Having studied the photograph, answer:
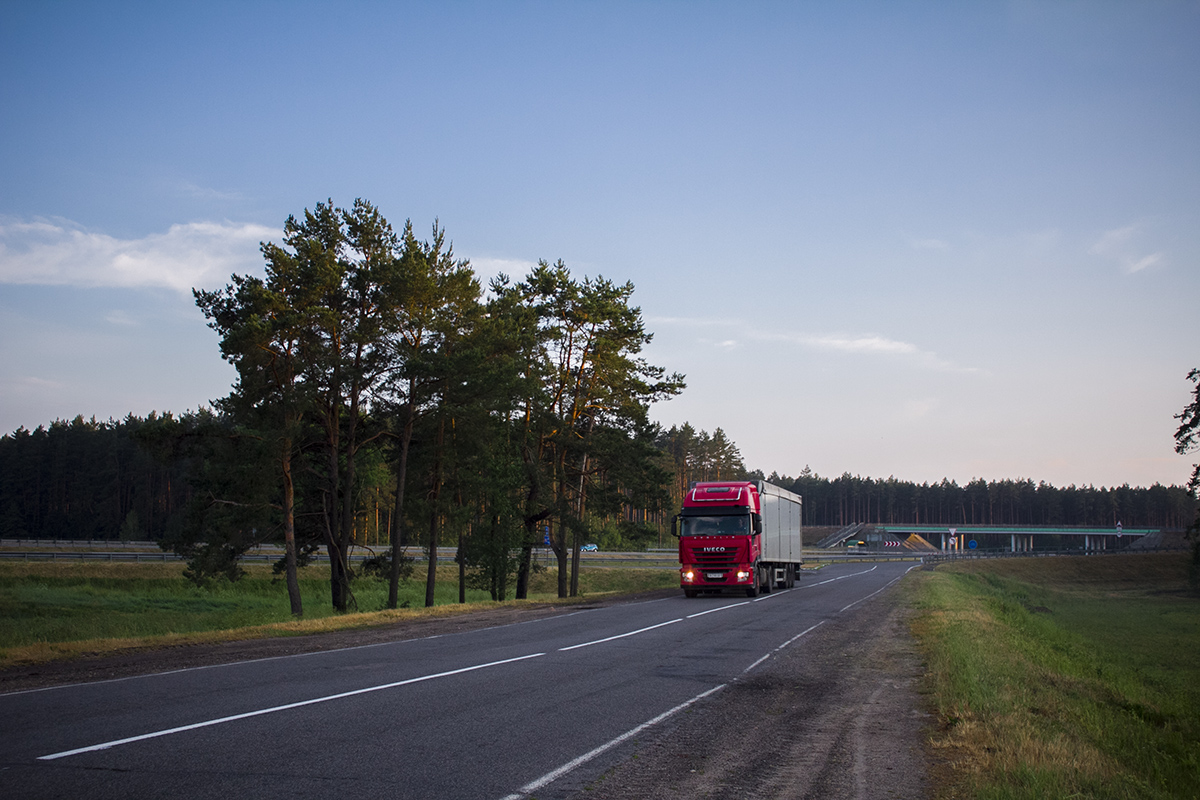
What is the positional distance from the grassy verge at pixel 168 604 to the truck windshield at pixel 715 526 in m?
5.48

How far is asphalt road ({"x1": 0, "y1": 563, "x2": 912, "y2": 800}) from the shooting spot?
6.10 meters

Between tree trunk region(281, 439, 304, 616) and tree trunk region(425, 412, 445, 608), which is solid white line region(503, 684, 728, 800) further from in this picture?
tree trunk region(425, 412, 445, 608)

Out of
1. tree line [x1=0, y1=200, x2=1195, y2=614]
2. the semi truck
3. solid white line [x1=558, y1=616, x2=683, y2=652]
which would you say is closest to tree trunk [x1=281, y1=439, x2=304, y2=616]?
tree line [x1=0, y1=200, x2=1195, y2=614]

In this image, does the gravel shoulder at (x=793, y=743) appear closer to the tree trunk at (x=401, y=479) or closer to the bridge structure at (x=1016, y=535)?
the tree trunk at (x=401, y=479)

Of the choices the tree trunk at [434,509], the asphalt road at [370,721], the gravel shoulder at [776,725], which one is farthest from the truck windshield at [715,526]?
the asphalt road at [370,721]

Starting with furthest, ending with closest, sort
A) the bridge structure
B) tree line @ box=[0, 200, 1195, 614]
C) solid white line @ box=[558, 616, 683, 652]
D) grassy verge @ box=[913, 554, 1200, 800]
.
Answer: the bridge structure → tree line @ box=[0, 200, 1195, 614] → solid white line @ box=[558, 616, 683, 652] → grassy verge @ box=[913, 554, 1200, 800]

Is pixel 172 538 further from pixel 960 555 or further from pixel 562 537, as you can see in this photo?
pixel 960 555

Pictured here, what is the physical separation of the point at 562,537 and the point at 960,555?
7657 cm

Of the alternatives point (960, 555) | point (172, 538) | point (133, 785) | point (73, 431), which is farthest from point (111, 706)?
point (73, 431)

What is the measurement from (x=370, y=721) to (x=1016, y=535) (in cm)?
18558

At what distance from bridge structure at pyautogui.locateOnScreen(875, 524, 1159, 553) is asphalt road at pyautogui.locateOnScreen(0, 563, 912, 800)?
117 m

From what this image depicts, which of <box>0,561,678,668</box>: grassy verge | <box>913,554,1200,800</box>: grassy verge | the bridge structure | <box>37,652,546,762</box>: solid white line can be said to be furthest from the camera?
the bridge structure

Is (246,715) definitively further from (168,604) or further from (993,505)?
(993,505)

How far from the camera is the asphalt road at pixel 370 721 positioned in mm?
6098
